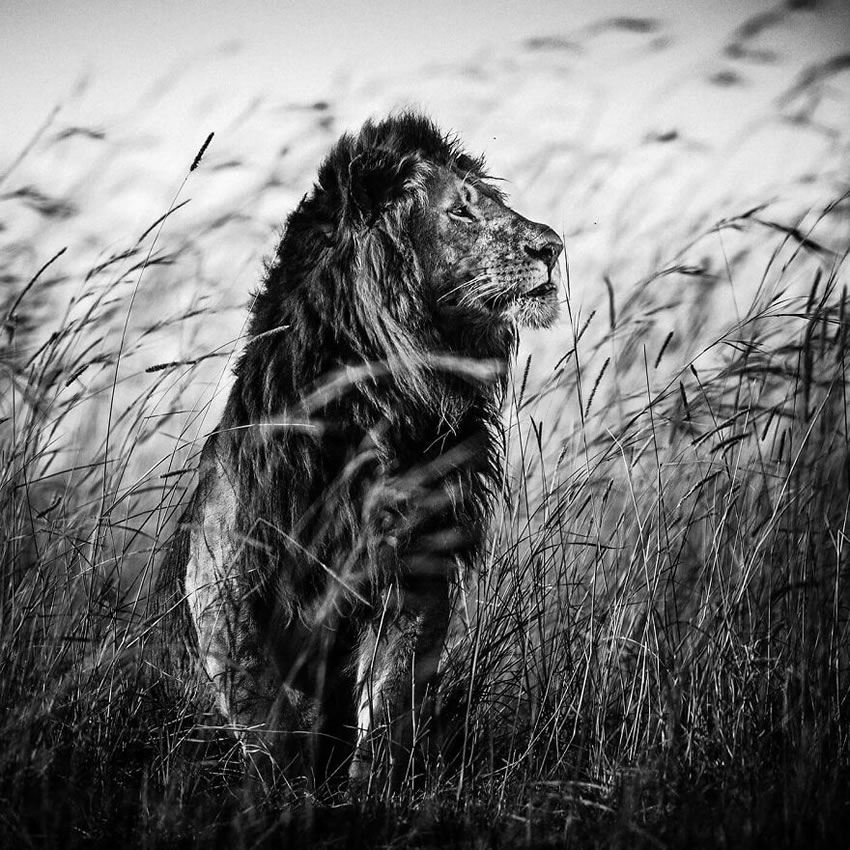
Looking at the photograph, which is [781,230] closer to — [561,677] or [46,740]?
[561,677]

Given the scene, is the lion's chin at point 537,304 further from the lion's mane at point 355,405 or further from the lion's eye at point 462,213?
the lion's eye at point 462,213

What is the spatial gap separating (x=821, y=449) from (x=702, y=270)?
0.66 metres

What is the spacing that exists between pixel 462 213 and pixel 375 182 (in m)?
0.28

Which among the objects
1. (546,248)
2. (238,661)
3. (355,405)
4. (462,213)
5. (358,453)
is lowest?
(238,661)

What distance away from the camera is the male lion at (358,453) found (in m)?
2.32

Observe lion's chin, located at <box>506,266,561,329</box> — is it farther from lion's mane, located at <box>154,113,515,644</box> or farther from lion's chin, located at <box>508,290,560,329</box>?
lion's mane, located at <box>154,113,515,644</box>

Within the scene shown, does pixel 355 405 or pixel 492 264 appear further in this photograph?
pixel 492 264

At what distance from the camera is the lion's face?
2.62 metres

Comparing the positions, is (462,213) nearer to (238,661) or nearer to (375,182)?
(375,182)

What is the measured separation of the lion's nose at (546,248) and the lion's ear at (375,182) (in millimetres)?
413

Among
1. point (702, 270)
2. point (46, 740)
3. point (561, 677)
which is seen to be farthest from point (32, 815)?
point (702, 270)

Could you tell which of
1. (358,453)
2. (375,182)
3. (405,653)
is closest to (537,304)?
(375,182)

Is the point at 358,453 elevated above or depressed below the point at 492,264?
below

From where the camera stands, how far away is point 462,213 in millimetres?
2717
